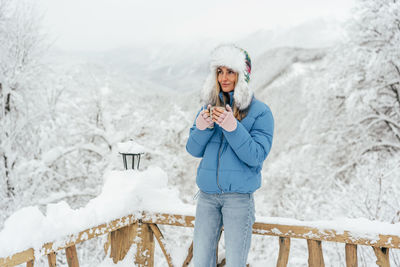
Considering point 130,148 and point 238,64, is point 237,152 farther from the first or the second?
point 130,148

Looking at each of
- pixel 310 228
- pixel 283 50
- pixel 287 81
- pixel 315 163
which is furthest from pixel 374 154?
pixel 283 50

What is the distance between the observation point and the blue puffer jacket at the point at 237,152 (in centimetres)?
163

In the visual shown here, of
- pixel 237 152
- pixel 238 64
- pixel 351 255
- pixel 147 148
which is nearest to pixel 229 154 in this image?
pixel 237 152

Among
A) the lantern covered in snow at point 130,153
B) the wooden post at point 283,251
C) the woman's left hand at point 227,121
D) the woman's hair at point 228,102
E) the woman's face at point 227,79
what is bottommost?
the wooden post at point 283,251

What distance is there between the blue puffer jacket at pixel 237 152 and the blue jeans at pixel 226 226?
0.25 ft

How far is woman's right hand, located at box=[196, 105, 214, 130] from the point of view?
1.71m

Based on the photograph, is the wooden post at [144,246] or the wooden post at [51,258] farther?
the wooden post at [144,246]

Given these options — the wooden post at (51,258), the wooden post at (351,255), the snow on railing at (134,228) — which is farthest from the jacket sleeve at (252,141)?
the wooden post at (51,258)

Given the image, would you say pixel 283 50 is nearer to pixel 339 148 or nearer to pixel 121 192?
pixel 339 148

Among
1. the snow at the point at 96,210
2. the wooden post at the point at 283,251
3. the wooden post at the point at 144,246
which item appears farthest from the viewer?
the wooden post at the point at 144,246

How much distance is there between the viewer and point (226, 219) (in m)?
1.78

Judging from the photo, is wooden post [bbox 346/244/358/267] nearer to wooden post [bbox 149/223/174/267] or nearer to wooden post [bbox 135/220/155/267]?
wooden post [bbox 149/223/174/267]

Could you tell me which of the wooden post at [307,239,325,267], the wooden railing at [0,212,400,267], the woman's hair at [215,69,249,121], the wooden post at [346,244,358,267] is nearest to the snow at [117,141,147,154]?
the wooden railing at [0,212,400,267]

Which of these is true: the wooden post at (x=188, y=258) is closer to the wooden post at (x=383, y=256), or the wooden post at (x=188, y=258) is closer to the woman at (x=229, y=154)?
the woman at (x=229, y=154)
